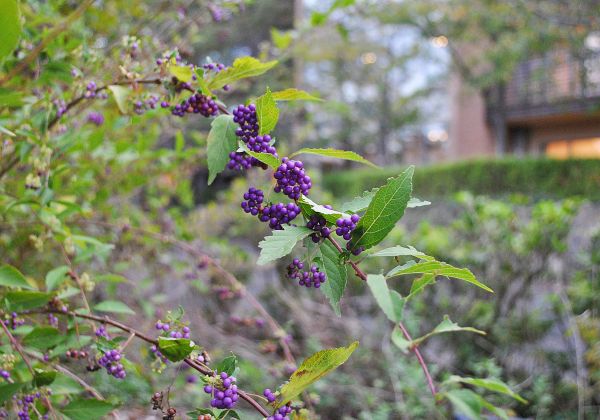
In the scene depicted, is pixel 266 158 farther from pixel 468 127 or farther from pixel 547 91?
pixel 468 127

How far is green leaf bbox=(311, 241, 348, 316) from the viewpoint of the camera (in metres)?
0.70

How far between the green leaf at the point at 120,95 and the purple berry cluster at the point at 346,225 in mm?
463

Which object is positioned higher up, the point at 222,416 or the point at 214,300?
the point at 222,416

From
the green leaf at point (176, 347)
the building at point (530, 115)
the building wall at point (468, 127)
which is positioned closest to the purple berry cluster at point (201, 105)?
the green leaf at point (176, 347)

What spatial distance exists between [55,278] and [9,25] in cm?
51

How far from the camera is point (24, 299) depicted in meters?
0.93

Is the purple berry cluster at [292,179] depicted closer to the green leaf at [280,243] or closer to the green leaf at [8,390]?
the green leaf at [280,243]

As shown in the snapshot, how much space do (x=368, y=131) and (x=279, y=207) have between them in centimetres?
2207

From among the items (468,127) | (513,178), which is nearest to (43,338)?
(513,178)

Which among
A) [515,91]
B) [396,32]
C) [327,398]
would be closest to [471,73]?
[515,91]

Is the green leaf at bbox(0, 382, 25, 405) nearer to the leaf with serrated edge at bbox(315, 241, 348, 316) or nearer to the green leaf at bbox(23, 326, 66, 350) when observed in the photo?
the green leaf at bbox(23, 326, 66, 350)

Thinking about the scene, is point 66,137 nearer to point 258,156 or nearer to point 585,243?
point 258,156

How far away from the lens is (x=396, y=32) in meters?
20.1

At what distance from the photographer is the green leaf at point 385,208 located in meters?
0.68
